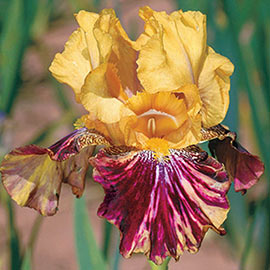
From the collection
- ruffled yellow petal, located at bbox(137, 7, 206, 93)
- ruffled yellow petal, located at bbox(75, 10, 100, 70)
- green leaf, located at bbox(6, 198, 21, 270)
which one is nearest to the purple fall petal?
ruffled yellow petal, located at bbox(137, 7, 206, 93)

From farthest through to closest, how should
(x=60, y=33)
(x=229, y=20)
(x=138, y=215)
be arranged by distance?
1. (x=60, y=33)
2. (x=229, y=20)
3. (x=138, y=215)

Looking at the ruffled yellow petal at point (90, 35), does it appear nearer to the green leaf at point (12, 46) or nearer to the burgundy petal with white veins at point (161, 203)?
the burgundy petal with white veins at point (161, 203)

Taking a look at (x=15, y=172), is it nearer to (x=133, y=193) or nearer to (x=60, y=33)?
(x=133, y=193)

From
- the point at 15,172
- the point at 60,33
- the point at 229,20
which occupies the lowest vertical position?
the point at 60,33

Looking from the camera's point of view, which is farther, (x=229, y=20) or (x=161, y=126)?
(x=229, y=20)

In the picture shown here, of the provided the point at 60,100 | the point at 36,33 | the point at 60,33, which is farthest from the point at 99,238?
the point at 60,33

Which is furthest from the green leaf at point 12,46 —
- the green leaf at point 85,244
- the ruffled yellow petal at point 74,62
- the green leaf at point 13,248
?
the ruffled yellow petal at point 74,62

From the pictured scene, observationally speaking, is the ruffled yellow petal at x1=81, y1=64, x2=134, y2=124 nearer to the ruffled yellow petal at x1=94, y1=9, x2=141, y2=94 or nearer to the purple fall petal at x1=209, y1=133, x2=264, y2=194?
the ruffled yellow petal at x1=94, y1=9, x2=141, y2=94

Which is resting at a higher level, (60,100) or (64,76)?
(64,76)
